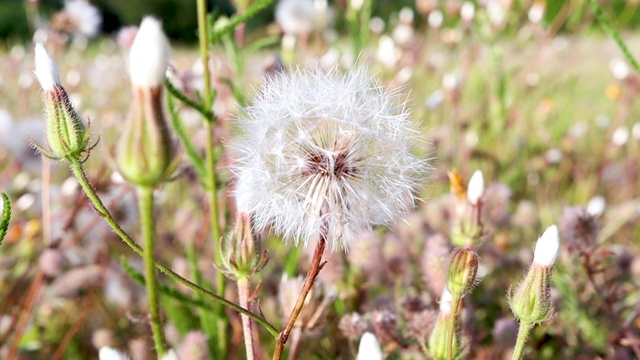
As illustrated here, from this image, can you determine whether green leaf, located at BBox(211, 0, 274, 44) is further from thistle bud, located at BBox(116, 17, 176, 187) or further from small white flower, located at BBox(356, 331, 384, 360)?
small white flower, located at BBox(356, 331, 384, 360)

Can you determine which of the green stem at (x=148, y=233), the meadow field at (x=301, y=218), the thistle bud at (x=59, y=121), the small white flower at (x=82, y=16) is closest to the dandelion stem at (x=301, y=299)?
the meadow field at (x=301, y=218)

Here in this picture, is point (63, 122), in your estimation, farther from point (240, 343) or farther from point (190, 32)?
point (190, 32)

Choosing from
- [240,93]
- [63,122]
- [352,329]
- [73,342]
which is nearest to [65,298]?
[73,342]

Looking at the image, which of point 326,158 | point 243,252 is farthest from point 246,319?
point 326,158

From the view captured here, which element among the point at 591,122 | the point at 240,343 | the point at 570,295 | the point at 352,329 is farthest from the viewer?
the point at 591,122

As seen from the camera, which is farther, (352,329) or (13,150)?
(13,150)

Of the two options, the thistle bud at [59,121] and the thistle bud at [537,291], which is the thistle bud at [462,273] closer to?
the thistle bud at [537,291]
